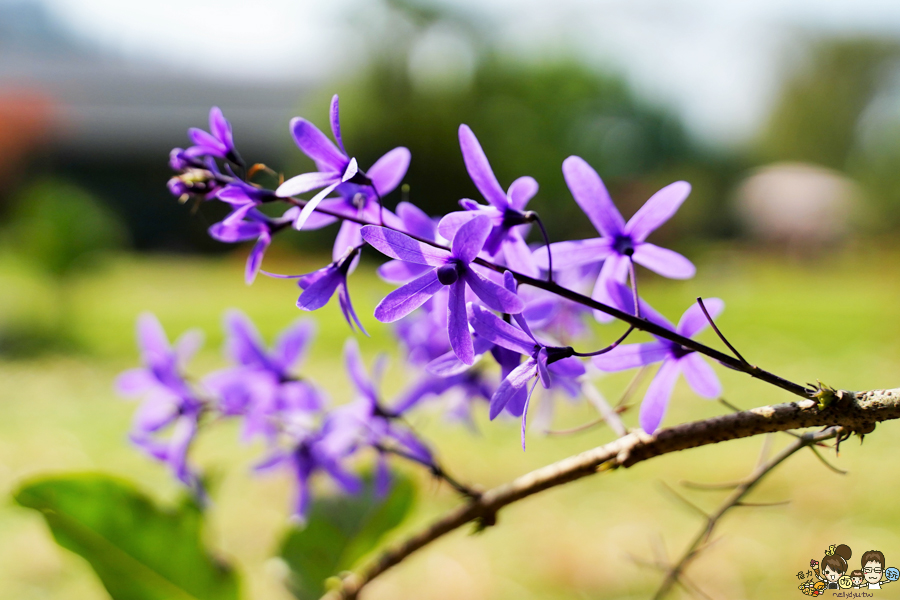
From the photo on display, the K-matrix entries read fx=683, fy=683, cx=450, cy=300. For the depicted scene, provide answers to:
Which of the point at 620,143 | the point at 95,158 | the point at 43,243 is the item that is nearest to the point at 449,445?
the point at 43,243

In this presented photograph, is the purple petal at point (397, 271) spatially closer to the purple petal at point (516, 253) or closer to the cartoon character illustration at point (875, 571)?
the purple petal at point (516, 253)

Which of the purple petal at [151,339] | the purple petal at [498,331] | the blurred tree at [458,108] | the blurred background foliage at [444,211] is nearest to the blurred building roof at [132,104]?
the blurred background foliage at [444,211]

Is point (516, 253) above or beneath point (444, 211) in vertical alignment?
beneath

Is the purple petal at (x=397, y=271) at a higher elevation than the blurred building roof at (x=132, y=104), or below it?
below

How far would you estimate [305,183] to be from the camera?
0.89 ft

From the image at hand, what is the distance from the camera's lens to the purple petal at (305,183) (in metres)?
0.26

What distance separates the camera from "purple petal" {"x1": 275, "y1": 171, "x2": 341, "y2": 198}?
0.26 m

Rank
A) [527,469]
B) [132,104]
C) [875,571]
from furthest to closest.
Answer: [132,104], [527,469], [875,571]

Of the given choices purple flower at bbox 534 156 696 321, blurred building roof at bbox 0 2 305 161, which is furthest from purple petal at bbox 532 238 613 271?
blurred building roof at bbox 0 2 305 161

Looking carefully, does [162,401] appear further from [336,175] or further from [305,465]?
[336,175]

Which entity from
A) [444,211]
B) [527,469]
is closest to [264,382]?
[527,469]

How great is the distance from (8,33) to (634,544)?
75.7 feet

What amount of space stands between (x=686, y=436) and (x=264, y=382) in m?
0.27

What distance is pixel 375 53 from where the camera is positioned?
6.05m
